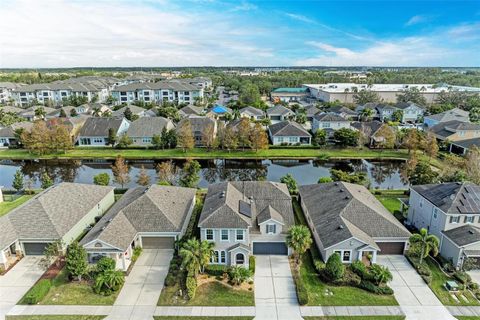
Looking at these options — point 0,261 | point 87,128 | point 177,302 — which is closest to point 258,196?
point 177,302

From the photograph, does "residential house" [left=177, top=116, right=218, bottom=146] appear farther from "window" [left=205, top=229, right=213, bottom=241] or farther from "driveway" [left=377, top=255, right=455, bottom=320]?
"driveway" [left=377, top=255, right=455, bottom=320]

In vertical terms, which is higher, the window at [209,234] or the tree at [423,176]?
the tree at [423,176]

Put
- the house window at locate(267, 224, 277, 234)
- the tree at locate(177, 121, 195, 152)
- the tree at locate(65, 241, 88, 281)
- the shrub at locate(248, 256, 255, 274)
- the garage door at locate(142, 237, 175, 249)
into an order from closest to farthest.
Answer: the tree at locate(65, 241, 88, 281)
the shrub at locate(248, 256, 255, 274)
the house window at locate(267, 224, 277, 234)
the garage door at locate(142, 237, 175, 249)
the tree at locate(177, 121, 195, 152)

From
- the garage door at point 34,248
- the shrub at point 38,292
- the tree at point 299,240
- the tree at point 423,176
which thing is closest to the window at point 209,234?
the tree at point 299,240

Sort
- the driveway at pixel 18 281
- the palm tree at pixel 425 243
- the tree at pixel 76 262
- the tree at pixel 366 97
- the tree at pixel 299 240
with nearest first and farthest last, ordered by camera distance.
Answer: the driveway at pixel 18 281 → the tree at pixel 76 262 → the tree at pixel 299 240 → the palm tree at pixel 425 243 → the tree at pixel 366 97

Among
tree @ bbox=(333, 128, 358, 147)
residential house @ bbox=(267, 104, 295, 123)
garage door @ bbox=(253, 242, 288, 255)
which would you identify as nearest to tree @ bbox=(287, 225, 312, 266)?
garage door @ bbox=(253, 242, 288, 255)

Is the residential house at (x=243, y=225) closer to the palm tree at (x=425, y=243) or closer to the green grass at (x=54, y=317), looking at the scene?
the green grass at (x=54, y=317)
